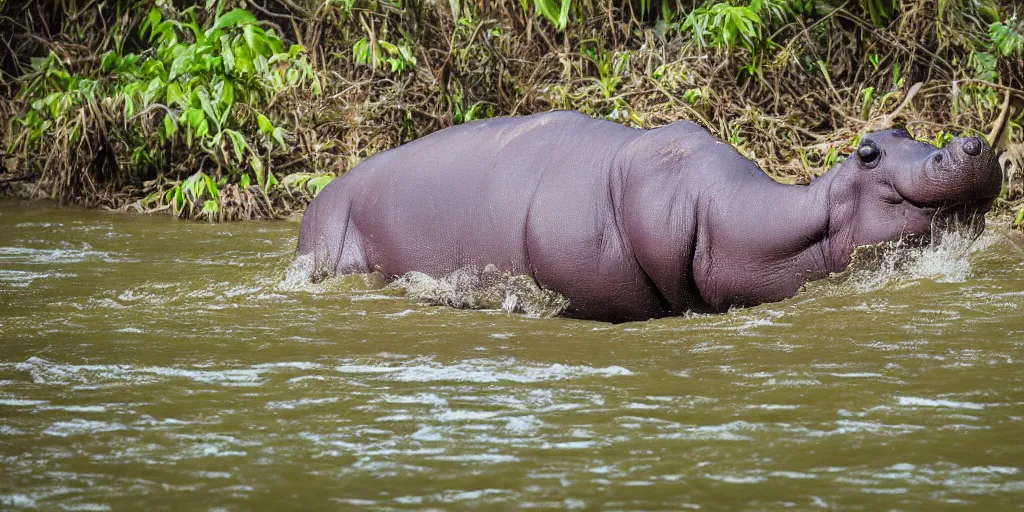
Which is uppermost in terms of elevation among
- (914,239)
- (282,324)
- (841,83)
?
(841,83)

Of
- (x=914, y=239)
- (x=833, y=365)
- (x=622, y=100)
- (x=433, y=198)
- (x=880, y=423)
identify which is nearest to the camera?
(x=880, y=423)

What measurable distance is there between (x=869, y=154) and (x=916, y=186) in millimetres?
203

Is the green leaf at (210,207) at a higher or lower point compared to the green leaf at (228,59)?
lower

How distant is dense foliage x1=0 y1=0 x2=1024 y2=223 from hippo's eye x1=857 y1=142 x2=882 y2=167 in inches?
124

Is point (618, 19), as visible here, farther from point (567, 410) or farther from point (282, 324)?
point (567, 410)

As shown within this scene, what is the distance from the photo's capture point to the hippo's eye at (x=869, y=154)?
4.09m

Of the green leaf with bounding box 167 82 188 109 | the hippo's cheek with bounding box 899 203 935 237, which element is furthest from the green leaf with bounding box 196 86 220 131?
the hippo's cheek with bounding box 899 203 935 237

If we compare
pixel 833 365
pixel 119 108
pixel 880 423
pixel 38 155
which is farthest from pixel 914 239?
pixel 38 155

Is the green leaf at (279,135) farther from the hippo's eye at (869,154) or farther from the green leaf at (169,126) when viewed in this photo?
the hippo's eye at (869,154)

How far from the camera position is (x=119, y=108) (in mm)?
8406

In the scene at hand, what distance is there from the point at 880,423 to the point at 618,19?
625 centimetres

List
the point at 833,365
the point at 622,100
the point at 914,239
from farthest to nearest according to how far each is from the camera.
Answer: the point at 622,100
the point at 914,239
the point at 833,365

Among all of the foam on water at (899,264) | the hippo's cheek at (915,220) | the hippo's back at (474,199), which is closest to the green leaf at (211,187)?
the hippo's back at (474,199)

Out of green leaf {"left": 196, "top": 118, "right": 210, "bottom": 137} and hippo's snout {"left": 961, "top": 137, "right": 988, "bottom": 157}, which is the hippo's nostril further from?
green leaf {"left": 196, "top": 118, "right": 210, "bottom": 137}
